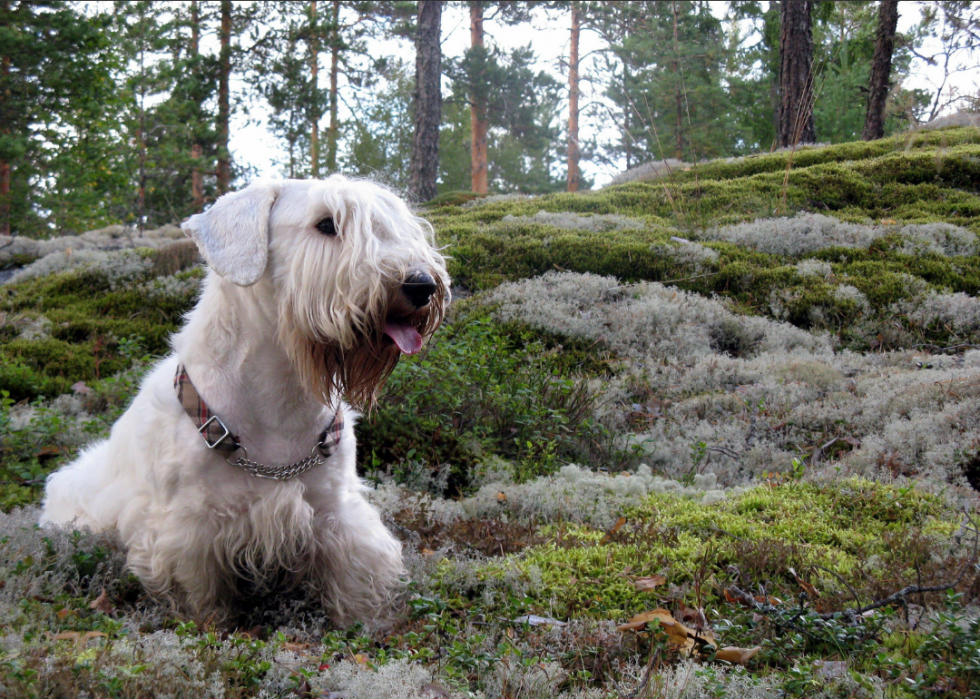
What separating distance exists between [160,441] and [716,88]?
77.1ft

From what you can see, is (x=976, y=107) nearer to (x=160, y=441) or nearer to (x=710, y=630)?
(x=710, y=630)

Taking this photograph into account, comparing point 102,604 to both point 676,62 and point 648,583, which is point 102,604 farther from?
point 676,62

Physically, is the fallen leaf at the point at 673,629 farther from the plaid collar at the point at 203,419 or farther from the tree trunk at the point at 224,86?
the tree trunk at the point at 224,86

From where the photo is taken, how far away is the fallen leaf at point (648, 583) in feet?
10.4

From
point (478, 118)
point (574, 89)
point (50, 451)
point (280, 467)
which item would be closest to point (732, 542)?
point (280, 467)

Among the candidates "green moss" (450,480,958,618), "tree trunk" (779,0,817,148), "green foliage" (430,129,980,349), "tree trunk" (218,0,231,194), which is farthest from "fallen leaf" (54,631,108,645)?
"tree trunk" (218,0,231,194)

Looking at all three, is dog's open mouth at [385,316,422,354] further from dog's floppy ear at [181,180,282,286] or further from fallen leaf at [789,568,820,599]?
fallen leaf at [789,568,820,599]

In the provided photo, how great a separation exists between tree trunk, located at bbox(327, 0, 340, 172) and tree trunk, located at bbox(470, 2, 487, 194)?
4004mm

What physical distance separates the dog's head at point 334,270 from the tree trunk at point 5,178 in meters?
17.0

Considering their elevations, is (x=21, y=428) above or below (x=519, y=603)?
above

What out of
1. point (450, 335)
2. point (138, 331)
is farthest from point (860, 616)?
point (138, 331)

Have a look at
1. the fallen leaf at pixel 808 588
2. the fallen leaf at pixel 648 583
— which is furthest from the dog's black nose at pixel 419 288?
the fallen leaf at pixel 808 588

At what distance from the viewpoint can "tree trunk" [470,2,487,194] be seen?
2166 centimetres

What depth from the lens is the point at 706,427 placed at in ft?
17.9
